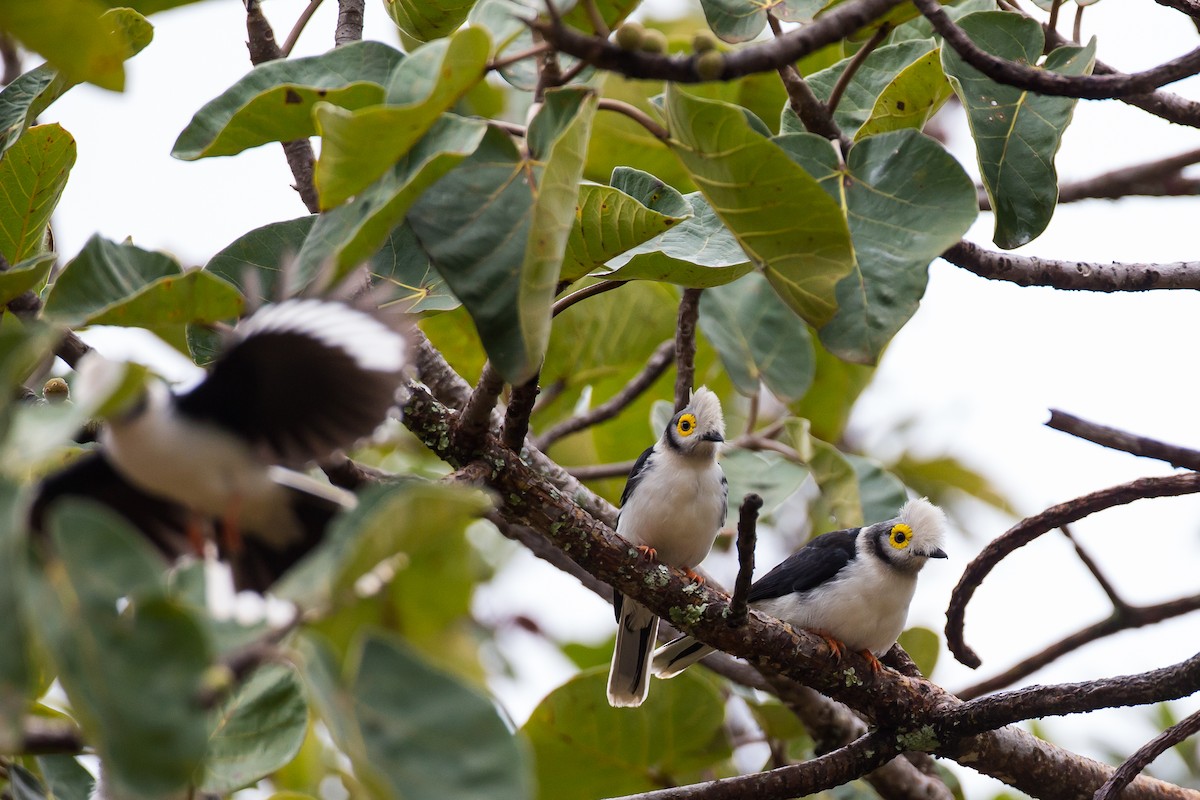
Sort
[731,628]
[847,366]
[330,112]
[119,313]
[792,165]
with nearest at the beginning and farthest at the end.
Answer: [330,112] < [119,313] < [792,165] < [731,628] < [847,366]

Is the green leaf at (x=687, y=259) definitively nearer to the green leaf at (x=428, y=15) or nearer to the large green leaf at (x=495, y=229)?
the large green leaf at (x=495, y=229)

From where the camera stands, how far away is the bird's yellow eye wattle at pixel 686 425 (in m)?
3.82

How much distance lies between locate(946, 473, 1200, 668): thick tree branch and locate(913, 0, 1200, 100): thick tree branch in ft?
3.29

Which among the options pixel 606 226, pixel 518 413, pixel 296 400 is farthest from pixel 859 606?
pixel 296 400

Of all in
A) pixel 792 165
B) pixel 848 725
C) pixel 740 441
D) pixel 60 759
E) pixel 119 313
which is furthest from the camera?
pixel 740 441

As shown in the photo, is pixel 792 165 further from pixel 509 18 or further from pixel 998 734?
pixel 998 734

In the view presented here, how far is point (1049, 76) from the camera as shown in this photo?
6.27ft

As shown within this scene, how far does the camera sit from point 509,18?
1.95 metres

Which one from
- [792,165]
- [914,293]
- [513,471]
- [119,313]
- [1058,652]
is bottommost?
[1058,652]

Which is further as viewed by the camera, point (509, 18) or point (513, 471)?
point (513, 471)

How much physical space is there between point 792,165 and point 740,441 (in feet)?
7.41

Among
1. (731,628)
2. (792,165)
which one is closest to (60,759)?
(731,628)

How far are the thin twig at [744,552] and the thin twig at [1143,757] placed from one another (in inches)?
32.0

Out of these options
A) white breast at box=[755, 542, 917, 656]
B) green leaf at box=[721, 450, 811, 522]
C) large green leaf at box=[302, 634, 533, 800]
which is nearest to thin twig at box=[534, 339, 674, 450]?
green leaf at box=[721, 450, 811, 522]
